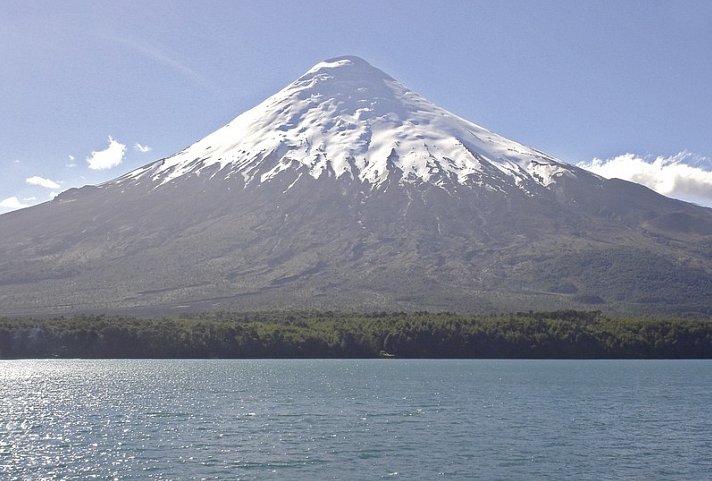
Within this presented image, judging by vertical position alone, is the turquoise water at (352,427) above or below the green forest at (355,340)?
below

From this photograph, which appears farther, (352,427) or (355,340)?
(355,340)

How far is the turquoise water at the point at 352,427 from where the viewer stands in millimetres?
35250

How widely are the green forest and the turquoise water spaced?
2505cm

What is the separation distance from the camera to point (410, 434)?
43688mm

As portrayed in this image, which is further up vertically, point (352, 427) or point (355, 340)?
point (355, 340)

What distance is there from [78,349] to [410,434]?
7139cm

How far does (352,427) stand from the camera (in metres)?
45.9

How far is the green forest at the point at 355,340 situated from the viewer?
107 meters

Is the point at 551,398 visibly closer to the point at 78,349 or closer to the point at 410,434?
the point at 410,434

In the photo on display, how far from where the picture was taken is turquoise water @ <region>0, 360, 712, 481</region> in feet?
116

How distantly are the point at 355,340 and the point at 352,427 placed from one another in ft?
206

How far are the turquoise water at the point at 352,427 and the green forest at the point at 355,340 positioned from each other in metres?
25.1

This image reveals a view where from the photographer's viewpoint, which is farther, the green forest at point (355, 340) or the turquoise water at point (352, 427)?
the green forest at point (355, 340)

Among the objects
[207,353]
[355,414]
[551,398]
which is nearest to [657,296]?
[207,353]
